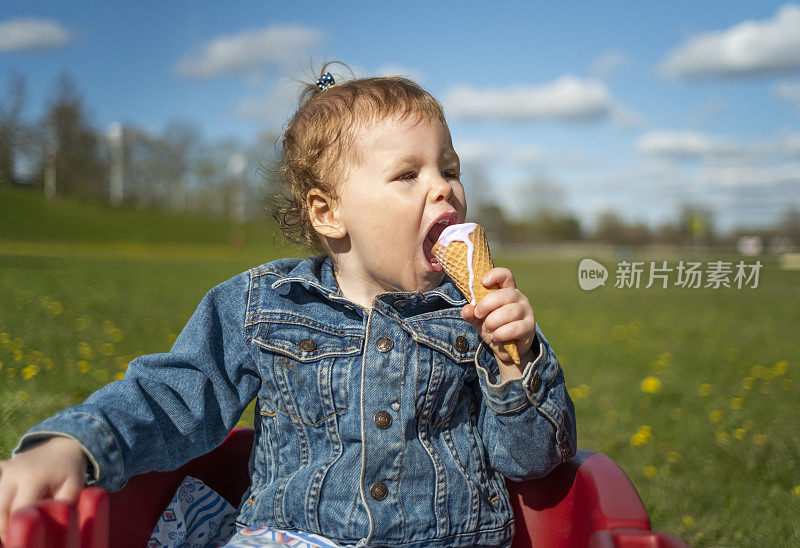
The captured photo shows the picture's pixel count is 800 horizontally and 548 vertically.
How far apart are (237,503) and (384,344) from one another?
2.33 feet

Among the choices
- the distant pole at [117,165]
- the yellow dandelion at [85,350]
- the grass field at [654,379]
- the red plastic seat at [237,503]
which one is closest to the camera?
the red plastic seat at [237,503]

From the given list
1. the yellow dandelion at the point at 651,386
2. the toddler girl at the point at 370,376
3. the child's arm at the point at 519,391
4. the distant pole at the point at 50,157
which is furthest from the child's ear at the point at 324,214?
the distant pole at the point at 50,157

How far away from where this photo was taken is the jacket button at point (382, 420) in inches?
61.4

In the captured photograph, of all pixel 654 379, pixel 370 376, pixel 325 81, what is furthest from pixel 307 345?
pixel 654 379

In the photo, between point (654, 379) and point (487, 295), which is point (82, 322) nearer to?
point (654, 379)

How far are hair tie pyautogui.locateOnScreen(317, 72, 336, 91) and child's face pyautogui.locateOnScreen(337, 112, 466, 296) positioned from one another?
382 millimetres

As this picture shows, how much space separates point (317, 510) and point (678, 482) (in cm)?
209

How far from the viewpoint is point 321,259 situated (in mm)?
1903

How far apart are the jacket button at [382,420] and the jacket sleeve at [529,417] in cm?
22

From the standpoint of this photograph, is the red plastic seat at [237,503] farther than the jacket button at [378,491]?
No

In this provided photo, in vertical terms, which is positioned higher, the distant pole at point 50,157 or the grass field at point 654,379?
the distant pole at point 50,157

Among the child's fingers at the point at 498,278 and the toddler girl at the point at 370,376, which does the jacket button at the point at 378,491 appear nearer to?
the toddler girl at the point at 370,376

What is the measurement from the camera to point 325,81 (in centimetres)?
204
